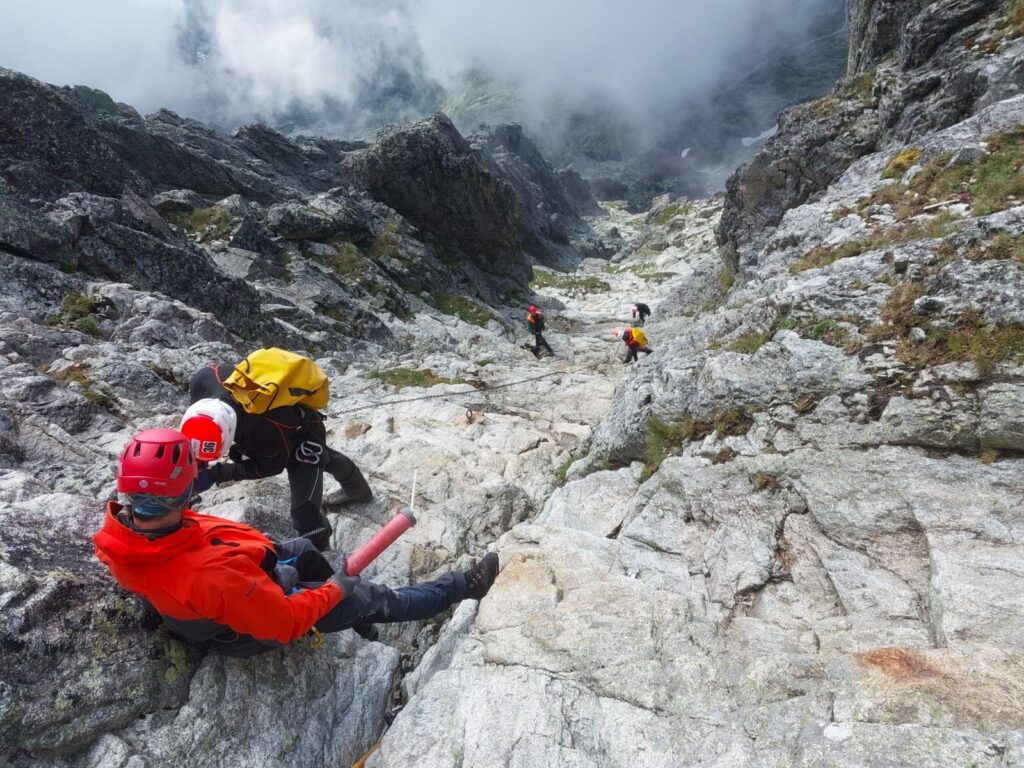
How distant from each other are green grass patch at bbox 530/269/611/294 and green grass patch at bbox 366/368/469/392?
124ft

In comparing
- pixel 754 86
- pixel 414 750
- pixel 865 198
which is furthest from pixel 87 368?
pixel 754 86

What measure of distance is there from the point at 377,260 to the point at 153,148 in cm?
2838

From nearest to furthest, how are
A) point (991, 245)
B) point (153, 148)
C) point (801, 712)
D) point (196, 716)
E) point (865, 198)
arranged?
point (801, 712)
point (196, 716)
point (991, 245)
point (865, 198)
point (153, 148)

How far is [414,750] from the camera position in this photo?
4965 millimetres

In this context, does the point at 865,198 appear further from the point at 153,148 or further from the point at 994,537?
the point at 153,148

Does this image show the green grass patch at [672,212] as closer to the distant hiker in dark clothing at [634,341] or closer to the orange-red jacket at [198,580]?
the distant hiker in dark clothing at [634,341]

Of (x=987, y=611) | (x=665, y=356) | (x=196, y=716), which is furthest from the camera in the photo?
(x=665, y=356)

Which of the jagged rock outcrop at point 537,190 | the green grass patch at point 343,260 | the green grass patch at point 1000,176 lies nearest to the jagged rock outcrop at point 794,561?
the green grass patch at point 1000,176

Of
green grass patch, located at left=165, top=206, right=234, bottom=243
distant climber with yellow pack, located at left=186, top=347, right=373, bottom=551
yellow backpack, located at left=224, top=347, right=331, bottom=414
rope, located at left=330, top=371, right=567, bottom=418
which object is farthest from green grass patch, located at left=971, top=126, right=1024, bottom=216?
green grass patch, located at left=165, top=206, right=234, bottom=243

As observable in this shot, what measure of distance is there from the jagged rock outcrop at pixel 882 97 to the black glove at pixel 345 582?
23.1 metres

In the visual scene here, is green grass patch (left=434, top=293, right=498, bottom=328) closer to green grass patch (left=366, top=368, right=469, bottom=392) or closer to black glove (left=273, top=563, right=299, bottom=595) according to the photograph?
green grass patch (left=366, top=368, right=469, bottom=392)

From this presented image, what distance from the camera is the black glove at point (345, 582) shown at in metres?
5.50

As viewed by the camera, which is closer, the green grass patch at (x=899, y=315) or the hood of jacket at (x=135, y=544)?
the hood of jacket at (x=135, y=544)

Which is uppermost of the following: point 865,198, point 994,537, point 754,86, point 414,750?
point 754,86
